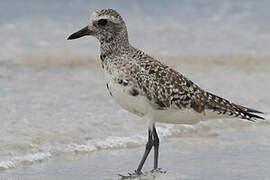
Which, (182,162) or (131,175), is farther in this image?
(182,162)

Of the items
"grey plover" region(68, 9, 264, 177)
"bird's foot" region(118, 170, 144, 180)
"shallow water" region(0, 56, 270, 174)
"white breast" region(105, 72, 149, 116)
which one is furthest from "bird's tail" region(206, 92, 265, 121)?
"shallow water" region(0, 56, 270, 174)

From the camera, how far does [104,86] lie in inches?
570

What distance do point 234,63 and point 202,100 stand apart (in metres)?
8.46

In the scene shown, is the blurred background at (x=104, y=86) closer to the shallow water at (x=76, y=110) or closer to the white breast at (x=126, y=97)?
the shallow water at (x=76, y=110)

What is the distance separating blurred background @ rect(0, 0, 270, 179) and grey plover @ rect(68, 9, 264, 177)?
0.76 metres

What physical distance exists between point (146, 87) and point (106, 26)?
3.11ft

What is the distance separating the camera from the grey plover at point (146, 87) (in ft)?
28.3

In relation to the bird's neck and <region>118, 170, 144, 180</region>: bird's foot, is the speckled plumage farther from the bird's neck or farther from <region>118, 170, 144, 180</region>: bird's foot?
<region>118, 170, 144, 180</region>: bird's foot

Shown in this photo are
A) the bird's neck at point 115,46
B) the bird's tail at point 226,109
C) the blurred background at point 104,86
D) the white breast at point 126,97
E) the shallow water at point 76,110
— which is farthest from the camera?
the shallow water at point 76,110

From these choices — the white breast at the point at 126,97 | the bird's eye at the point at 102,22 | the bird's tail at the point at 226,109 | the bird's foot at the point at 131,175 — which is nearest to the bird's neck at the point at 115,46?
the bird's eye at the point at 102,22

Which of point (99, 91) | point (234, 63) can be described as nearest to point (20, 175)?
point (99, 91)

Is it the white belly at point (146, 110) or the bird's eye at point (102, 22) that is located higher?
the bird's eye at point (102, 22)

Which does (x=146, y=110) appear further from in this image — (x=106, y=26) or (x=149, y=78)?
(x=106, y=26)

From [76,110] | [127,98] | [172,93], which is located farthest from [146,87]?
[76,110]
